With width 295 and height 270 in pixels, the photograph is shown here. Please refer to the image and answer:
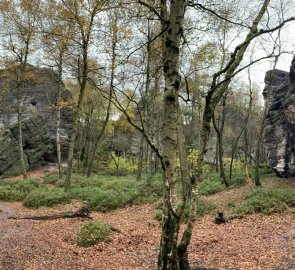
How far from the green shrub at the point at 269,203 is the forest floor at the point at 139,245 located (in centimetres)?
42

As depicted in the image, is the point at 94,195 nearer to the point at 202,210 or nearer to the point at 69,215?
the point at 69,215

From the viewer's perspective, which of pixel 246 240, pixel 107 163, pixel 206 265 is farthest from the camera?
pixel 107 163

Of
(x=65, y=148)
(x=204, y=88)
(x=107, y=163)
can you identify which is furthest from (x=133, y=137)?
(x=204, y=88)

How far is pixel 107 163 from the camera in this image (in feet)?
130

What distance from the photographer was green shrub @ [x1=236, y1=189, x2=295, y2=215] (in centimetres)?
1333

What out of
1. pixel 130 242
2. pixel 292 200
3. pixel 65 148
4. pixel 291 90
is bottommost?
pixel 130 242

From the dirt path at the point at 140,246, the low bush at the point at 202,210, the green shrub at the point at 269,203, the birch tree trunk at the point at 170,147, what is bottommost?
the dirt path at the point at 140,246

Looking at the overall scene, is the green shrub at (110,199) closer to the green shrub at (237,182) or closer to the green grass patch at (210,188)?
the green grass patch at (210,188)

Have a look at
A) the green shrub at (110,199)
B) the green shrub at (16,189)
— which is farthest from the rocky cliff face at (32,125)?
the green shrub at (110,199)

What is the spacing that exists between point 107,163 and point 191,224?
3379 cm

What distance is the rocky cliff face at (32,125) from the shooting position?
98.9 ft

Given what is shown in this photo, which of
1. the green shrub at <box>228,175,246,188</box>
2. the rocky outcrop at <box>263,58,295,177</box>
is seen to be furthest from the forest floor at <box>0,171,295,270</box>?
the rocky outcrop at <box>263,58,295,177</box>

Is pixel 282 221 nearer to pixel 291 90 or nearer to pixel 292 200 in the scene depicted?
pixel 292 200

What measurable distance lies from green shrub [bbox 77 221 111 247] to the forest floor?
0.71ft
